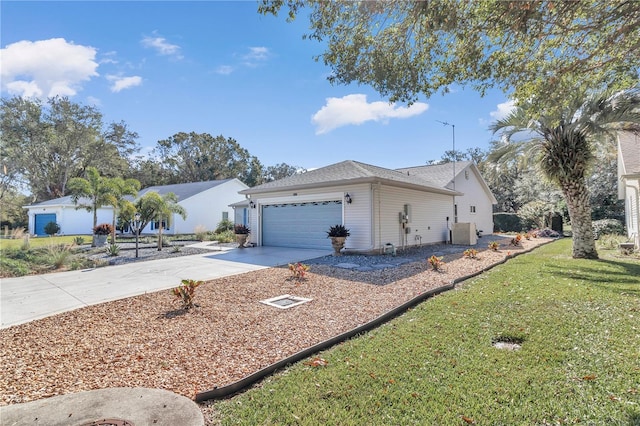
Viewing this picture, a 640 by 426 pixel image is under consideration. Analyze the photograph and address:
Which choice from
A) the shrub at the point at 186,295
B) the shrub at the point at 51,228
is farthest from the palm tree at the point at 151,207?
the shrub at the point at 51,228

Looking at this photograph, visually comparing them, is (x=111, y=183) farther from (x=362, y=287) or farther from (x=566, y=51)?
(x=566, y=51)

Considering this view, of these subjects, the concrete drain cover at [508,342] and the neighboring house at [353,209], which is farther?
the neighboring house at [353,209]

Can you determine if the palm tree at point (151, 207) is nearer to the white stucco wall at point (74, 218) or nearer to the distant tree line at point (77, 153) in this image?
the distant tree line at point (77, 153)

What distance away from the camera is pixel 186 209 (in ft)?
83.7

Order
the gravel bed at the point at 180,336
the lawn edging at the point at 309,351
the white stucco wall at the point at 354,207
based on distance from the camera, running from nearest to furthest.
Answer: the lawn edging at the point at 309,351 < the gravel bed at the point at 180,336 < the white stucco wall at the point at 354,207

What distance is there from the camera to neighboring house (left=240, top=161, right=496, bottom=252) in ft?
39.9

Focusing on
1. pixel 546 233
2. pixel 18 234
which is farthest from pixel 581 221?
pixel 18 234

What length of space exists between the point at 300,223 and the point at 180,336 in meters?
10.3

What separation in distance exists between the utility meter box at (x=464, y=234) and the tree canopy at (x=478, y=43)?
10.2 metres

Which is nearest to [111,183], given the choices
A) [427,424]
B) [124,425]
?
[124,425]

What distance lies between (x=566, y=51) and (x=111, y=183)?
17489mm

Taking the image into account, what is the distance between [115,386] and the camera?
3094 millimetres

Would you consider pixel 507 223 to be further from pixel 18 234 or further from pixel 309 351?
pixel 18 234

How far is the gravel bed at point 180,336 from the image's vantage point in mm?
3236
